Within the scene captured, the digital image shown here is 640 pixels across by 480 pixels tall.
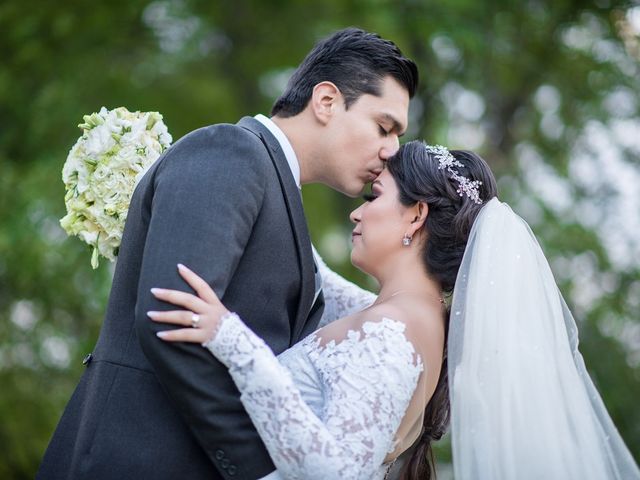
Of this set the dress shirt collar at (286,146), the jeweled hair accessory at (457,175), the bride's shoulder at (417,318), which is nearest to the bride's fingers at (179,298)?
the bride's shoulder at (417,318)

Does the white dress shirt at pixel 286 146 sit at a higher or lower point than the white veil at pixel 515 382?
higher

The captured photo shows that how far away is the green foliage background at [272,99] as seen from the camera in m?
7.15

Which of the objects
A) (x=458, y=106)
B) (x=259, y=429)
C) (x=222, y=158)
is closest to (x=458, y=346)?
(x=259, y=429)

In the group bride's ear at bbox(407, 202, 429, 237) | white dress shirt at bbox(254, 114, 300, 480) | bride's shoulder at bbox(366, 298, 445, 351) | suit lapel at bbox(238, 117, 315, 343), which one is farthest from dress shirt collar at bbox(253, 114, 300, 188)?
bride's shoulder at bbox(366, 298, 445, 351)

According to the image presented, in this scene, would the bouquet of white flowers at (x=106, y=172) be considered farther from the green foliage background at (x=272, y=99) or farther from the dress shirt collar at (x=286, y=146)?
the green foliage background at (x=272, y=99)

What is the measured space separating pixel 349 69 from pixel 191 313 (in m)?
1.31

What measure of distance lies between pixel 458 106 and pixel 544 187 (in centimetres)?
146

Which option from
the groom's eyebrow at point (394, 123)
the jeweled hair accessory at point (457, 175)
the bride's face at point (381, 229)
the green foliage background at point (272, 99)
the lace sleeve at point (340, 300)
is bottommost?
the lace sleeve at point (340, 300)

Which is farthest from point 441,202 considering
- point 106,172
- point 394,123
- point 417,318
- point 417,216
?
point 106,172

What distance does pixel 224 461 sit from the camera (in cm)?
261

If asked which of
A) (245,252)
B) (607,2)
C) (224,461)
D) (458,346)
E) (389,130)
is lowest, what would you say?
(224,461)

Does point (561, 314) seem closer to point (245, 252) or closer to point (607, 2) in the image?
point (245, 252)

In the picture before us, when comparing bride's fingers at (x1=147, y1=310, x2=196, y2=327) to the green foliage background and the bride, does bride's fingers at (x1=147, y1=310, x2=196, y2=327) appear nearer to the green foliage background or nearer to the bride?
the bride

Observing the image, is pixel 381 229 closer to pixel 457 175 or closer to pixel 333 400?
pixel 457 175
